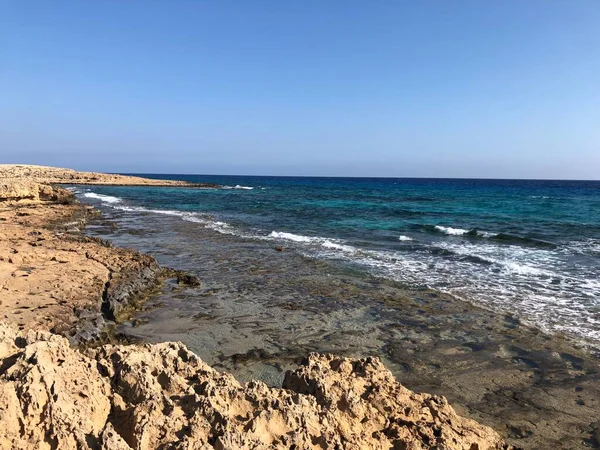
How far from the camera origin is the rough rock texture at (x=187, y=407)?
2912 millimetres

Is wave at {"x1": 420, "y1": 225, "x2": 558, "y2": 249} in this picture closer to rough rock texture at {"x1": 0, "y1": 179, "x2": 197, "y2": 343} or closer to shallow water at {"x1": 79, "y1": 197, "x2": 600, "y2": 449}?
shallow water at {"x1": 79, "y1": 197, "x2": 600, "y2": 449}

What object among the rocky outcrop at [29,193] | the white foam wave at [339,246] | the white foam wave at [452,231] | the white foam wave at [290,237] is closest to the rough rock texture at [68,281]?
the white foam wave at [339,246]

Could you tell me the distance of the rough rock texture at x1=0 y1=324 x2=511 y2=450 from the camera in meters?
2.91

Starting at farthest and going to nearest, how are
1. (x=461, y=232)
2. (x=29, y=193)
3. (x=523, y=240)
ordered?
(x=29, y=193)
(x=461, y=232)
(x=523, y=240)

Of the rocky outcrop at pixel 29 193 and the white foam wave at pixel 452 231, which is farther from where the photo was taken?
the rocky outcrop at pixel 29 193

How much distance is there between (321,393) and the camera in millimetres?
3742

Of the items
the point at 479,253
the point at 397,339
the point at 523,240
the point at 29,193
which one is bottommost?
the point at 397,339

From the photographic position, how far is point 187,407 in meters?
3.30

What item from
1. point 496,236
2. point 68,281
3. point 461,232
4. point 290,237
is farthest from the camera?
point 461,232

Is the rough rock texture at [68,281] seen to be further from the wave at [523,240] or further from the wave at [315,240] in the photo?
the wave at [523,240]

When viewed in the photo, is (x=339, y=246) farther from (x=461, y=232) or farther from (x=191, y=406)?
(x=191, y=406)

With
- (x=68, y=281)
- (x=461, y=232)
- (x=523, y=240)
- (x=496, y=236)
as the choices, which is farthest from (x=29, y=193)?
(x=523, y=240)

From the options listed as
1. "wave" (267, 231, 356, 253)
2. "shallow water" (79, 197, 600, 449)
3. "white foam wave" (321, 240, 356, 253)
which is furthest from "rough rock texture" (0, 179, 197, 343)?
"wave" (267, 231, 356, 253)

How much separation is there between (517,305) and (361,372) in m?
6.66
